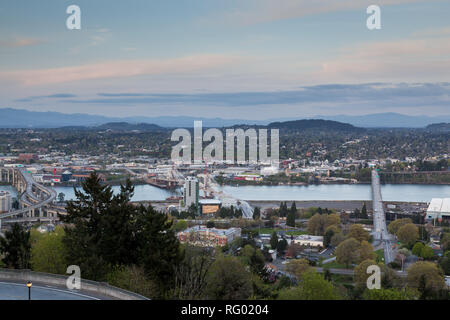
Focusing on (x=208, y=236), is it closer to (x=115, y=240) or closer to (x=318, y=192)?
(x=115, y=240)

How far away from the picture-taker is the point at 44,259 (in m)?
3.97

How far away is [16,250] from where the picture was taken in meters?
4.12

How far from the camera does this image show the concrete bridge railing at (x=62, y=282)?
Result: 2.94 meters

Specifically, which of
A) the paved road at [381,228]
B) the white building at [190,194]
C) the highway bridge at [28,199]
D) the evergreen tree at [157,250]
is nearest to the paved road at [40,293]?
the evergreen tree at [157,250]

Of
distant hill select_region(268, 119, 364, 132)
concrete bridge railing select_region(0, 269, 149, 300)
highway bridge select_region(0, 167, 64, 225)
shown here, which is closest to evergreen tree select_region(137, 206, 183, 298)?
concrete bridge railing select_region(0, 269, 149, 300)

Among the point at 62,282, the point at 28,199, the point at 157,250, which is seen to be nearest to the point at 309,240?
the point at 157,250

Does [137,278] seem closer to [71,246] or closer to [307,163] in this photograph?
[71,246]

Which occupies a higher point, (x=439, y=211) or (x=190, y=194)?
(x=190, y=194)

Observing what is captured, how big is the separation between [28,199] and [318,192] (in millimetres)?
9432

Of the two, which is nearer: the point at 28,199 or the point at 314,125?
the point at 28,199

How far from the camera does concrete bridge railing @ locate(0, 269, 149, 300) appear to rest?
2936mm

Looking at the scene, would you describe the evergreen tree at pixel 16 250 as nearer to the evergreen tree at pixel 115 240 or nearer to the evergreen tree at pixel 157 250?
the evergreen tree at pixel 115 240

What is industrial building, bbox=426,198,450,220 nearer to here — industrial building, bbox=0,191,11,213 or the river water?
the river water
